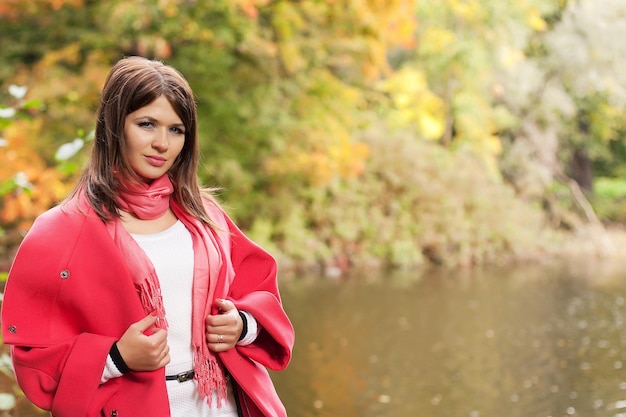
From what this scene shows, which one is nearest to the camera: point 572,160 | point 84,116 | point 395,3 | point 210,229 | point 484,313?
point 210,229

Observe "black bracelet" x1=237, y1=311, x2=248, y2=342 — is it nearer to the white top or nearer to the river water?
the white top

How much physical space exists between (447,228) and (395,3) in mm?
5879

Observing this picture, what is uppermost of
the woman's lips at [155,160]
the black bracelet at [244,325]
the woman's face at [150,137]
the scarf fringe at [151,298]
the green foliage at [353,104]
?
the woman's face at [150,137]

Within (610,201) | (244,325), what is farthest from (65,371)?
(610,201)

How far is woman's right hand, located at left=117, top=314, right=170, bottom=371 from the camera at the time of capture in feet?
5.99

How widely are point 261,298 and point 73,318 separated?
47 centimetres

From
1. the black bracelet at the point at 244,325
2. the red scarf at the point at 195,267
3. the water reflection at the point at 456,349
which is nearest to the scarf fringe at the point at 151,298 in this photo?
the red scarf at the point at 195,267

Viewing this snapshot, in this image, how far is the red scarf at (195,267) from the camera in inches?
74.3

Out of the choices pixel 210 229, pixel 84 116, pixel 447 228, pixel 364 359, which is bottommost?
pixel 447 228

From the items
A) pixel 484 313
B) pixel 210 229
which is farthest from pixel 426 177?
pixel 210 229

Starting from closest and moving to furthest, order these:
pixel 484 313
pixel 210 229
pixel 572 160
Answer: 1. pixel 210 229
2. pixel 484 313
3. pixel 572 160

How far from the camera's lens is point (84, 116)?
40.5 ft

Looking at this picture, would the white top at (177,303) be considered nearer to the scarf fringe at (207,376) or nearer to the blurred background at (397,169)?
the scarf fringe at (207,376)

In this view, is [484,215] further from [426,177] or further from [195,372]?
[195,372]
